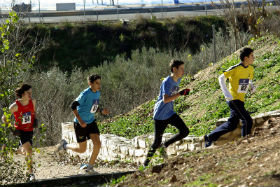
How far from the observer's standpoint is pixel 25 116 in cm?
903

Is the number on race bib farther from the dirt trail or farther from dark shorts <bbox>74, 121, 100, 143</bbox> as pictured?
the dirt trail

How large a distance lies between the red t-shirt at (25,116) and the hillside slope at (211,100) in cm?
353

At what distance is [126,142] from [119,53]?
96.0 ft

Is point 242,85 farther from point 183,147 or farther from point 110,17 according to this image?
point 110,17

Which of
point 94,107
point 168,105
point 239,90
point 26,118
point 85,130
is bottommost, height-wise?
point 85,130

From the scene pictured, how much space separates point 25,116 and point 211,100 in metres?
6.33

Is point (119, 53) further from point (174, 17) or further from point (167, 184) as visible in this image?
point (167, 184)

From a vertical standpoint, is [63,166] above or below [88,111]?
below

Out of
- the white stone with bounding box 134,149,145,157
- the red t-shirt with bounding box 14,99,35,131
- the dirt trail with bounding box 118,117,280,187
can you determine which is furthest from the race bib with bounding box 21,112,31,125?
the white stone with bounding box 134,149,145,157

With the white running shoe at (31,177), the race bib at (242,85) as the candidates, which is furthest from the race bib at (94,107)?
the race bib at (242,85)

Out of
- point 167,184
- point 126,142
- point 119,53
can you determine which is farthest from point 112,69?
point 167,184

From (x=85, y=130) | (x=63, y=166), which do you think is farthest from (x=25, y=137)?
(x=63, y=166)

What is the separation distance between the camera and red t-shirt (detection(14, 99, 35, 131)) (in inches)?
354

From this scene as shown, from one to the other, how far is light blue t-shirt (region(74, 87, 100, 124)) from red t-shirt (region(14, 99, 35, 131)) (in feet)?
2.77
